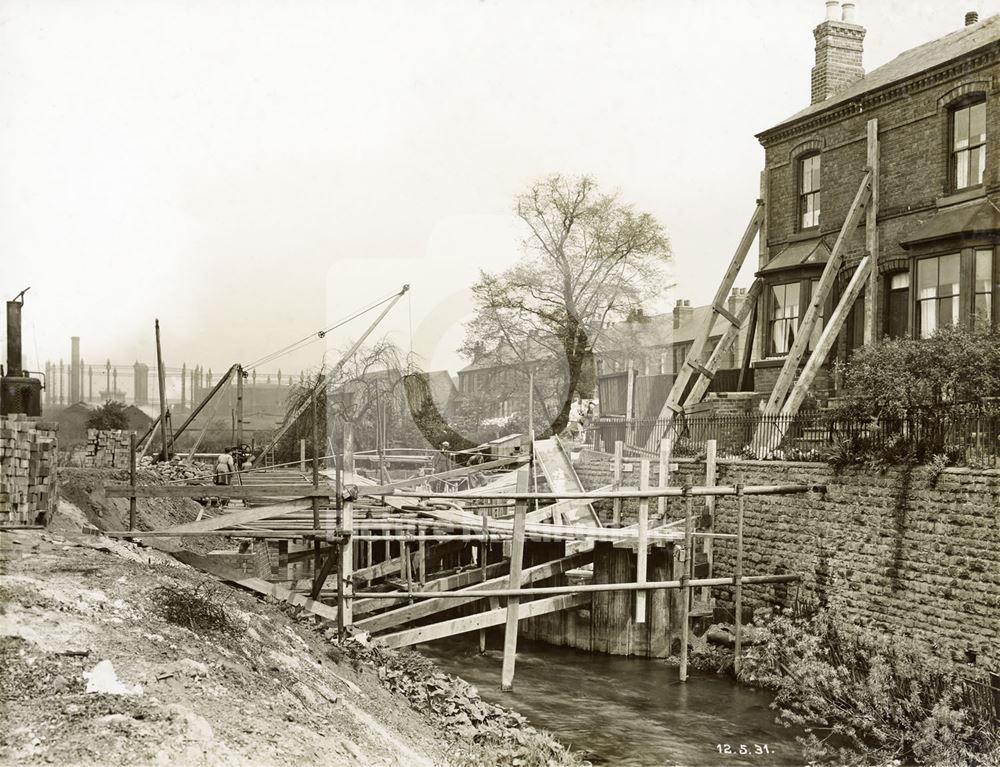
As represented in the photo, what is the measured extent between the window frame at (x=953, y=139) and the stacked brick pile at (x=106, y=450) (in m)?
21.6

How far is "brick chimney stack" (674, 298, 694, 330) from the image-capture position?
4219 centimetres

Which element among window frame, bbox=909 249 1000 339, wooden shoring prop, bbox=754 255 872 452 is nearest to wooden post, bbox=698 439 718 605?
wooden shoring prop, bbox=754 255 872 452

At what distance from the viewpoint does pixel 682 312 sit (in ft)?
140

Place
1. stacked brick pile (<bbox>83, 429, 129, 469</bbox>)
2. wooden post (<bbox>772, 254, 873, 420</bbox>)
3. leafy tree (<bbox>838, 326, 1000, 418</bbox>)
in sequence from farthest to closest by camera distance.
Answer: stacked brick pile (<bbox>83, 429, 129, 469</bbox>), wooden post (<bbox>772, 254, 873, 420</bbox>), leafy tree (<bbox>838, 326, 1000, 418</bbox>)

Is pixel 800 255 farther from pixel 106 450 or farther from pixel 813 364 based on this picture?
pixel 106 450

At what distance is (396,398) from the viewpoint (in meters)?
33.8

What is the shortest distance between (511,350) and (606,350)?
335cm

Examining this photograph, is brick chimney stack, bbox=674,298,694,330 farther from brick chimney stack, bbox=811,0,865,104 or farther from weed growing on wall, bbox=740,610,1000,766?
weed growing on wall, bbox=740,610,1000,766

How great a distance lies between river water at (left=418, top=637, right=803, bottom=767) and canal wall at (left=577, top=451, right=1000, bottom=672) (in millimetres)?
2392

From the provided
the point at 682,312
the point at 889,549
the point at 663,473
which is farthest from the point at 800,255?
the point at 682,312

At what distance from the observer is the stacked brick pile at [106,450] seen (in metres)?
25.9

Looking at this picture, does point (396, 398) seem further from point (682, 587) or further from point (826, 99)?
point (682, 587)

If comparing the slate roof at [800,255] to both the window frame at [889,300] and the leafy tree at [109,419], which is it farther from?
the leafy tree at [109,419]

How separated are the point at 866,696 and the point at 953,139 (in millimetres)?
12162
